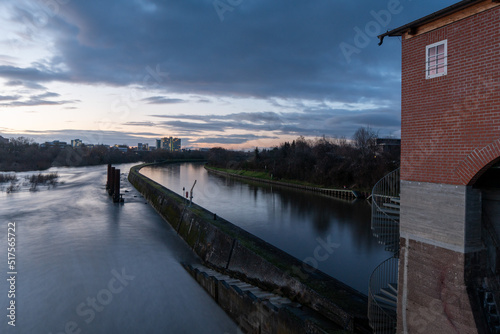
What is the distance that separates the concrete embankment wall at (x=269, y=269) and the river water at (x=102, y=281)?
1.04 metres

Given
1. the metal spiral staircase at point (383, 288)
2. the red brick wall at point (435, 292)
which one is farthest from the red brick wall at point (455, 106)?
the metal spiral staircase at point (383, 288)

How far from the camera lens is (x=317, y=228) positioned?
17125 millimetres

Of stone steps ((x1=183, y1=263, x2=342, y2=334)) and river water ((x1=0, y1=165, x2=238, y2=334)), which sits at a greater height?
stone steps ((x1=183, y1=263, x2=342, y2=334))

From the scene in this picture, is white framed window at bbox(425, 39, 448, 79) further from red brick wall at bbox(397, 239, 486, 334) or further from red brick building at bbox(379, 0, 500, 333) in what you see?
red brick wall at bbox(397, 239, 486, 334)

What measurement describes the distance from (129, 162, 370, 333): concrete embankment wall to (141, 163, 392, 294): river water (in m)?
3.16

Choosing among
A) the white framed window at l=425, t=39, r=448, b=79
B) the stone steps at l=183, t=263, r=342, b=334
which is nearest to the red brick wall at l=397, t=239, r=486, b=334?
the stone steps at l=183, t=263, r=342, b=334

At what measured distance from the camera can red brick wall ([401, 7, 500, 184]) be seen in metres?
3.76

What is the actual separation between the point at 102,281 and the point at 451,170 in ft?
32.5

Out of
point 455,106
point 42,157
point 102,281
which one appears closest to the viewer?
point 455,106

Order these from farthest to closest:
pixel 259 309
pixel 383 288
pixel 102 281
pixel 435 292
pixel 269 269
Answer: pixel 102 281 < pixel 269 269 < pixel 259 309 < pixel 383 288 < pixel 435 292

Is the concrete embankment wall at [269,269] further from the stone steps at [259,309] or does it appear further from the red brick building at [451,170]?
the red brick building at [451,170]

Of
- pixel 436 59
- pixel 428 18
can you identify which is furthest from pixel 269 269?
pixel 428 18

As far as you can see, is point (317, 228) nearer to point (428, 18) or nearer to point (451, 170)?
point (451, 170)

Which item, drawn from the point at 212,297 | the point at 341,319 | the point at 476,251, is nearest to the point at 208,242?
the point at 212,297
